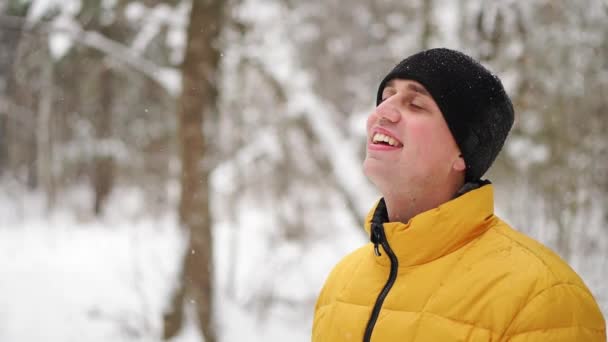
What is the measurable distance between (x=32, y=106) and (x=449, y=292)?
15877 millimetres

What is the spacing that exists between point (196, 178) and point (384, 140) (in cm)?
430

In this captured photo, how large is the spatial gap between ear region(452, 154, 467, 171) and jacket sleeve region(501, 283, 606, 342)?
41 centimetres

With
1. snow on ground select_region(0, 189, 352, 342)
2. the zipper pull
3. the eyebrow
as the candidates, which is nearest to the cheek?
the eyebrow

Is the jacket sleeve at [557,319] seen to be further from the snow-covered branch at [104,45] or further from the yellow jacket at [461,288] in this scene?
the snow-covered branch at [104,45]

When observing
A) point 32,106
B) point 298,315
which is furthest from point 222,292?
point 32,106

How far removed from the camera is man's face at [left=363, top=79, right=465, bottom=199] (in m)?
1.38

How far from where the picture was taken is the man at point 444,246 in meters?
1.14

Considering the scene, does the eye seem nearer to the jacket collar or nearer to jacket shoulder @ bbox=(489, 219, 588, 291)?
the jacket collar

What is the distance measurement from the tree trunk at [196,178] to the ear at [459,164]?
4.32 metres

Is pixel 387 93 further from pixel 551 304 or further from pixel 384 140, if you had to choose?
pixel 551 304

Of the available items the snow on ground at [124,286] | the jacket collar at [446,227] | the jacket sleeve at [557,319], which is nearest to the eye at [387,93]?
the jacket collar at [446,227]

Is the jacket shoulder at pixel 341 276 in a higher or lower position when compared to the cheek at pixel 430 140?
lower

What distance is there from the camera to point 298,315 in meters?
7.09

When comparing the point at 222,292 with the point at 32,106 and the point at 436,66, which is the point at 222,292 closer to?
the point at 436,66
